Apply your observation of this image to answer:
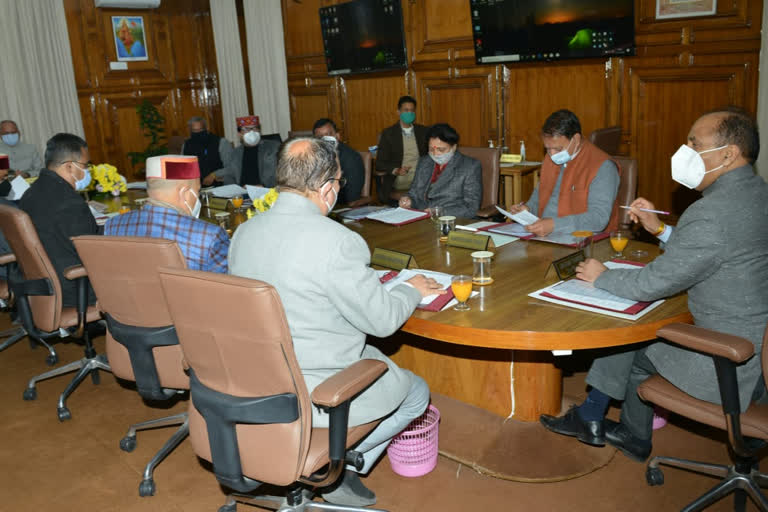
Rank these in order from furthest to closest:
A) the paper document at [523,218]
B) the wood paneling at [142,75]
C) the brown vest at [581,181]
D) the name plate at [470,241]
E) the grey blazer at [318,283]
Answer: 1. the wood paneling at [142,75]
2. the brown vest at [581,181]
3. the paper document at [523,218]
4. the name plate at [470,241]
5. the grey blazer at [318,283]

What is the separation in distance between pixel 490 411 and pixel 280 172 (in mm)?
1592

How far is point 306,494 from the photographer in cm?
220

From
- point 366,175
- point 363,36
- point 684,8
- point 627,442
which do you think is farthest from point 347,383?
point 363,36

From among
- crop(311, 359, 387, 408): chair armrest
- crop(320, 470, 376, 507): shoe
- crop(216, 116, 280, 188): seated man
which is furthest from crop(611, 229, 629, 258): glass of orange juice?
crop(216, 116, 280, 188): seated man

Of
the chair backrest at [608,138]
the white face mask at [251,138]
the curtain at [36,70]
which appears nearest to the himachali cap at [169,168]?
the white face mask at [251,138]

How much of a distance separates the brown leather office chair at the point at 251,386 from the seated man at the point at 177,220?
30.0 inches

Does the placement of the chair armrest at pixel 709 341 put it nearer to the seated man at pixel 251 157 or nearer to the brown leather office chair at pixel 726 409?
the brown leather office chair at pixel 726 409

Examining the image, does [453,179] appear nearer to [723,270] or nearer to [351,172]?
[351,172]

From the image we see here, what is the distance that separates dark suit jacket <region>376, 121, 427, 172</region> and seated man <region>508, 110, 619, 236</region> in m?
2.89

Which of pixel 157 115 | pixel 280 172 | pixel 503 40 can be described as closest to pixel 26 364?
pixel 280 172

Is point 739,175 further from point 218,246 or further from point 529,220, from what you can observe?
point 218,246

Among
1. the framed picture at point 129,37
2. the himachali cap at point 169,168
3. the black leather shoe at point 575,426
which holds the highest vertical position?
the framed picture at point 129,37

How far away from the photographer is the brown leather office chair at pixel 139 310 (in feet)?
7.13

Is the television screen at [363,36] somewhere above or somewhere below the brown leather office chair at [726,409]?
above
